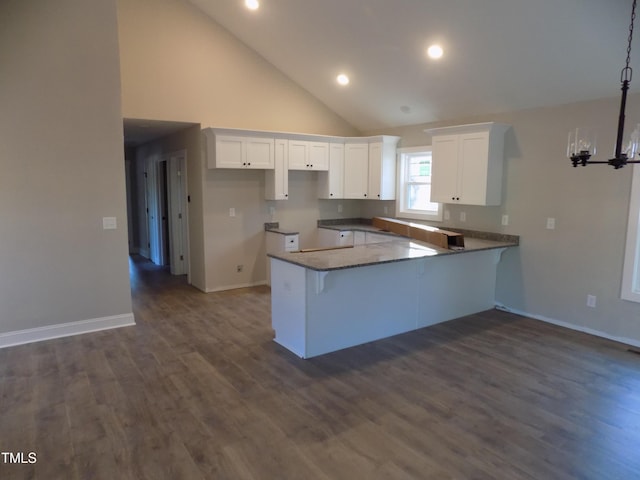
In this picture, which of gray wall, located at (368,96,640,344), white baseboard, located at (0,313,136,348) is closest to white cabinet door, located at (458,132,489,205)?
gray wall, located at (368,96,640,344)

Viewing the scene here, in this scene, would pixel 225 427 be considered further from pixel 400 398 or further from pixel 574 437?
pixel 574 437

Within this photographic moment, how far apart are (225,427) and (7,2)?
14.0ft

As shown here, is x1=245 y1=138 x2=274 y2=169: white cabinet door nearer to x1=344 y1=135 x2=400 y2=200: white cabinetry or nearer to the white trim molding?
x1=344 y1=135 x2=400 y2=200: white cabinetry

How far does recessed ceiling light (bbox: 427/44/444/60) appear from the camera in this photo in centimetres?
452

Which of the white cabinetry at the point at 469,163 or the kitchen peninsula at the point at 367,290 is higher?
the white cabinetry at the point at 469,163

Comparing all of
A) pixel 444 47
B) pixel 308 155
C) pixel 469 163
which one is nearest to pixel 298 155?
pixel 308 155

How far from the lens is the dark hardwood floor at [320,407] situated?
2.39m

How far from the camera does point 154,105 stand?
17.8 ft

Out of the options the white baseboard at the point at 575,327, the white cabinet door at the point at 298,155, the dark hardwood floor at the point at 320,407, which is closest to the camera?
the dark hardwood floor at the point at 320,407

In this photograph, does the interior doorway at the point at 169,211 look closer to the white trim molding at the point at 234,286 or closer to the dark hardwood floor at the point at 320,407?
the white trim molding at the point at 234,286

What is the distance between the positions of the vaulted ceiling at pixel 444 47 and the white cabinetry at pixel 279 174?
3.86 feet

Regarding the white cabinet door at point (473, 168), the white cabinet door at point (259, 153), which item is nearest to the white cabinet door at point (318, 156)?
the white cabinet door at point (259, 153)

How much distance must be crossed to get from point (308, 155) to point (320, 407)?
433 centimetres

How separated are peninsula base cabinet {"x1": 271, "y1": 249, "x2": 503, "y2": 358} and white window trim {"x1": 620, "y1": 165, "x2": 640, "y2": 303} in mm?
1449
